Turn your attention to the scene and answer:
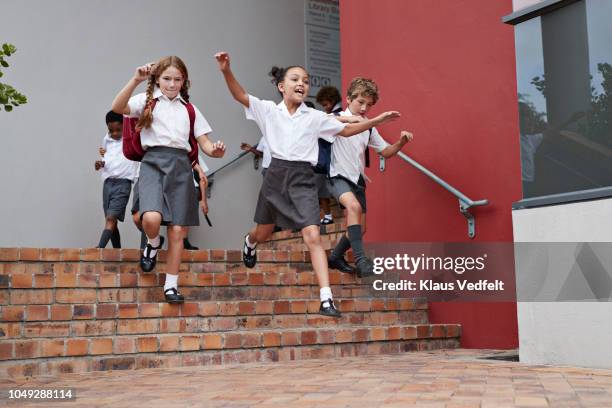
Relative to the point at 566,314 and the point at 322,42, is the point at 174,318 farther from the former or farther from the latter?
the point at 322,42

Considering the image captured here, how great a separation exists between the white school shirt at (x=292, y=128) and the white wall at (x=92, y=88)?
3.32 m

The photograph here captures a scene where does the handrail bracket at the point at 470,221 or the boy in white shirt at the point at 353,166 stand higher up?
the boy in white shirt at the point at 353,166

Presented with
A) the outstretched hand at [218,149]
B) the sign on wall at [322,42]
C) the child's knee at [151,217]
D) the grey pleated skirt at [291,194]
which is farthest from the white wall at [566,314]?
the sign on wall at [322,42]

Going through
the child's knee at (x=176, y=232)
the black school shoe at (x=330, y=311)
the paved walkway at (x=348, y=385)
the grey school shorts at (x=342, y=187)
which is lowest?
the paved walkway at (x=348, y=385)

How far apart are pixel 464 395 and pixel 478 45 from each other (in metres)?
3.34

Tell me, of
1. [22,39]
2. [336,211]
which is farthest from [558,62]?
[22,39]

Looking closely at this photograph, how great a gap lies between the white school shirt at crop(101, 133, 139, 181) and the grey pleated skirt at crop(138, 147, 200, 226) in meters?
2.37

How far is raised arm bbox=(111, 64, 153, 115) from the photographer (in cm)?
465

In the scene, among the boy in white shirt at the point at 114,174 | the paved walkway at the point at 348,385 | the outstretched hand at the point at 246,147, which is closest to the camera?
the paved walkway at the point at 348,385

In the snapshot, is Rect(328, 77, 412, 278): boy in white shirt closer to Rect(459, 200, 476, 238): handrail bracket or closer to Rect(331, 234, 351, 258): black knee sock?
Rect(331, 234, 351, 258): black knee sock

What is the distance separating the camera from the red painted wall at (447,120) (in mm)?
5648

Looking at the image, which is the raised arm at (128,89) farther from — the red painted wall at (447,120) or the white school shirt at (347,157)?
the red painted wall at (447,120)

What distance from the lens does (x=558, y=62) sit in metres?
4.48

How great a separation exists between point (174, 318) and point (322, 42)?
5527mm
